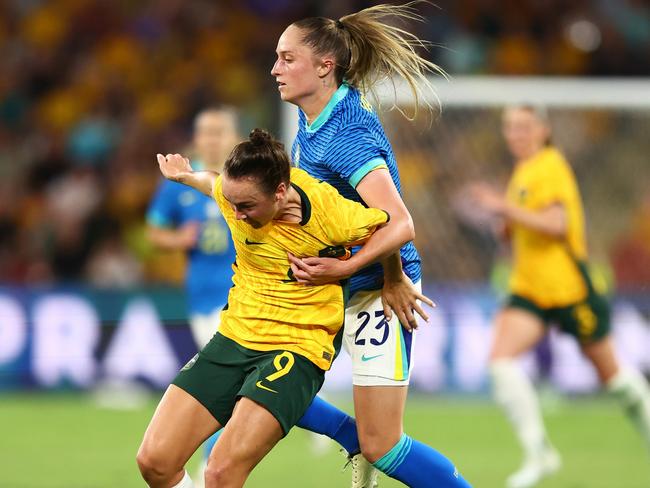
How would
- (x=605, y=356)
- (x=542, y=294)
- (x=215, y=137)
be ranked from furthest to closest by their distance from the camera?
(x=542, y=294) < (x=605, y=356) < (x=215, y=137)

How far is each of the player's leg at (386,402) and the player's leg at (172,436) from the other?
703mm

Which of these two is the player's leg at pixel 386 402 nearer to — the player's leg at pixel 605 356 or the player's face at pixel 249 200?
the player's face at pixel 249 200

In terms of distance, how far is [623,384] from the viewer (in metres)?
7.71

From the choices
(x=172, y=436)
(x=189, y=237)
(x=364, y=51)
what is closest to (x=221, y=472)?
(x=172, y=436)

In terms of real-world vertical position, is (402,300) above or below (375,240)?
below

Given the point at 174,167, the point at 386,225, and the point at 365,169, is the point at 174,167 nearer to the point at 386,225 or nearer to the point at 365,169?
the point at 365,169

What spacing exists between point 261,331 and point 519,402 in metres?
3.66

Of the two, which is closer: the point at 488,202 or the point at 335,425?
the point at 335,425

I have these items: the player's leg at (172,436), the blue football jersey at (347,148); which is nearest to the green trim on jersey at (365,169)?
the blue football jersey at (347,148)

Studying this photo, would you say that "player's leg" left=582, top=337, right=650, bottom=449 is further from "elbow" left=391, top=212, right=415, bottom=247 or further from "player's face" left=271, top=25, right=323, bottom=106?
"player's face" left=271, top=25, right=323, bottom=106

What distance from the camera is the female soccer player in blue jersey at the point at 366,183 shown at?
480 centimetres

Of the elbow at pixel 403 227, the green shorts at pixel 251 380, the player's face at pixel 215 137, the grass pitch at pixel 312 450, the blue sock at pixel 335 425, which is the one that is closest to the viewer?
the green shorts at pixel 251 380

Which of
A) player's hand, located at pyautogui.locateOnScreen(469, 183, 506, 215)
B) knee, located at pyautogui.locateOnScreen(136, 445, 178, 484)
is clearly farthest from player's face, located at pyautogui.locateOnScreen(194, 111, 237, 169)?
knee, located at pyautogui.locateOnScreen(136, 445, 178, 484)

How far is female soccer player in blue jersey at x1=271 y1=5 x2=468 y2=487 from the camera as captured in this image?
4801mm
